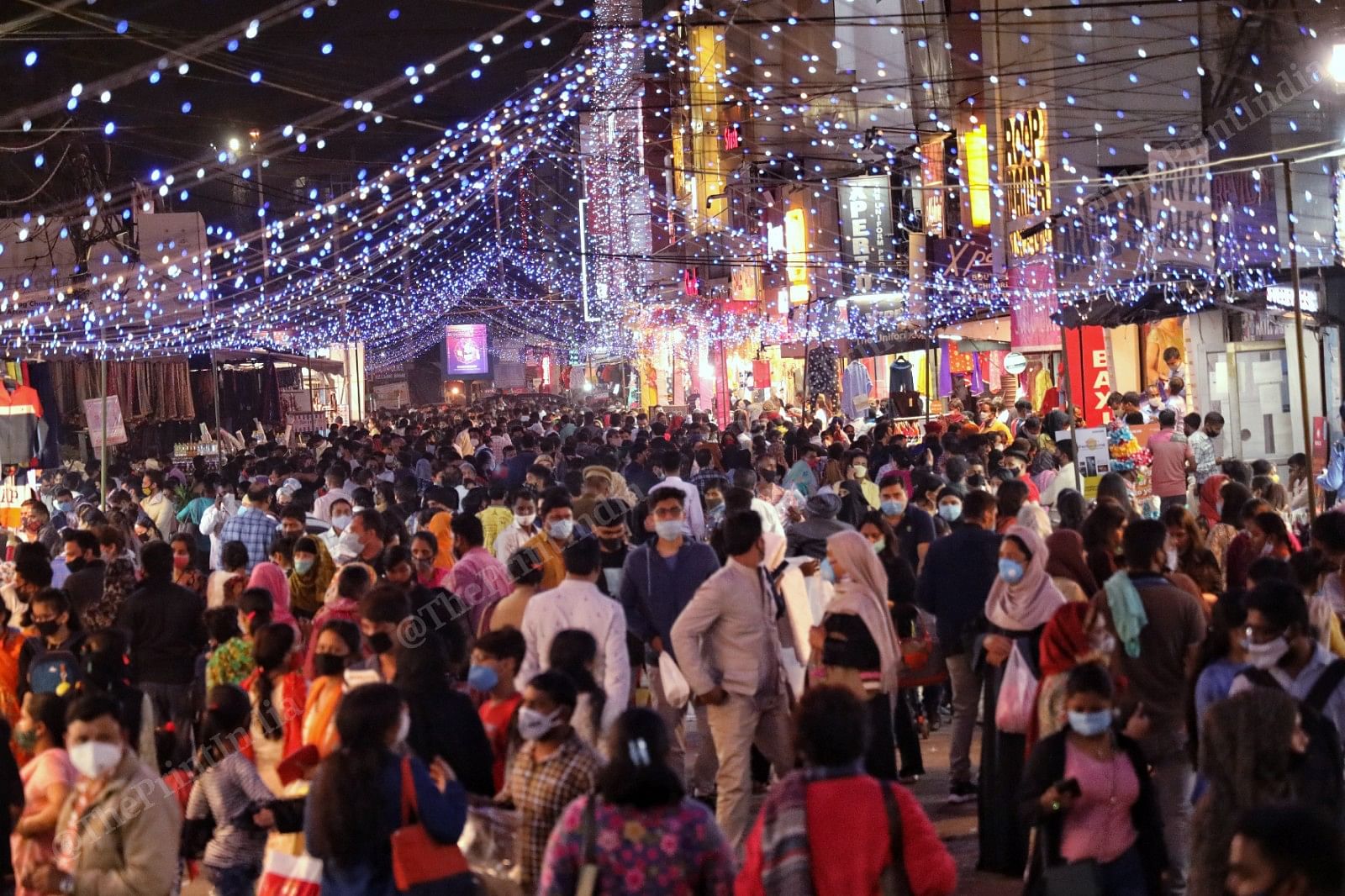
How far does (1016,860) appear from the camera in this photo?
7.29 m

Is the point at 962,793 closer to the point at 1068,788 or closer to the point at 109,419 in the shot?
the point at 1068,788

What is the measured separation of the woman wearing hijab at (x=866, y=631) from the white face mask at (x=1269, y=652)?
6.32 ft

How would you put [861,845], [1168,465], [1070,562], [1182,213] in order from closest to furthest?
[861,845]
[1070,562]
[1168,465]
[1182,213]

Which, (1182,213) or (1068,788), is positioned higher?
(1182,213)

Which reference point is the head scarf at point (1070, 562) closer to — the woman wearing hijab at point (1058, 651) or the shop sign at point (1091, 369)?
the woman wearing hijab at point (1058, 651)

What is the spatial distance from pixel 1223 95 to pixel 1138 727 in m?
23.8

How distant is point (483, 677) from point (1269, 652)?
285 cm

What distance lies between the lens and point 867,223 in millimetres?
36094

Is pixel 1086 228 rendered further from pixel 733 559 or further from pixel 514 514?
pixel 733 559

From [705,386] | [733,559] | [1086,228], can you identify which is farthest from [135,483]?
[705,386]

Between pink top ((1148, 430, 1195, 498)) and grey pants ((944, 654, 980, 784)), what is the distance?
687 cm

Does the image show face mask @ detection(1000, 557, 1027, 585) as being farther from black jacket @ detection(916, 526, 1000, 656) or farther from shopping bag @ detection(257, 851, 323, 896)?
shopping bag @ detection(257, 851, 323, 896)

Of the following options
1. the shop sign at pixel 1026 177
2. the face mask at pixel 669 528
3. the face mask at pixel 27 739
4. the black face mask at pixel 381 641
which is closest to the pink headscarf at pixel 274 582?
the face mask at pixel 669 528

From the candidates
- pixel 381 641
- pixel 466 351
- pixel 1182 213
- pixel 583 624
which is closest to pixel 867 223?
pixel 1182 213
